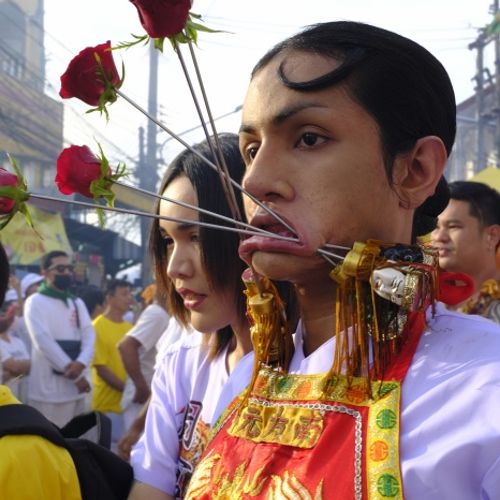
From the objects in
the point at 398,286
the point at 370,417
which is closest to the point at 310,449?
the point at 370,417

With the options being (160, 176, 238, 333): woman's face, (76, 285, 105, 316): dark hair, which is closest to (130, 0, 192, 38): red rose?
(160, 176, 238, 333): woman's face

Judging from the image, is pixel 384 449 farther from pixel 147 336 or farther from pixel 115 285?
pixel 115 285

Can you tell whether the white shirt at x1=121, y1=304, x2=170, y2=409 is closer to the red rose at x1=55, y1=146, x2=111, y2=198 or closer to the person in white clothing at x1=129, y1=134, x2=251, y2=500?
the person in white clothing at x1=129, y1=134, x2=251, y2=500

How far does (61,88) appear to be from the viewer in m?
1.25

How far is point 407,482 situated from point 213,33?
0.69 meters

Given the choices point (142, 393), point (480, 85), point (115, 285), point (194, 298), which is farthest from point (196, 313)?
point (480, 85)

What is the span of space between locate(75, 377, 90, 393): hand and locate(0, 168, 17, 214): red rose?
5.68 meters

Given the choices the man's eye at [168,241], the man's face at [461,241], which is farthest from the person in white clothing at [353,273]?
the man's face at [461,241]

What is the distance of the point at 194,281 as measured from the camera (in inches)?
86.0

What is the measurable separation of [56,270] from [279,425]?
20.0 feet

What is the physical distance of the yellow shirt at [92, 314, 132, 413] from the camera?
6797mm

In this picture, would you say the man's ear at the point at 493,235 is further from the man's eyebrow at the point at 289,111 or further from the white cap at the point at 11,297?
the white cap at the point at 11,297

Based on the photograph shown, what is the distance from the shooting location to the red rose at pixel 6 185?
1.16 m

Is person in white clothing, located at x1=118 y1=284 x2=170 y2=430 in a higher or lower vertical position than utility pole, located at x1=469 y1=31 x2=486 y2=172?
lower
